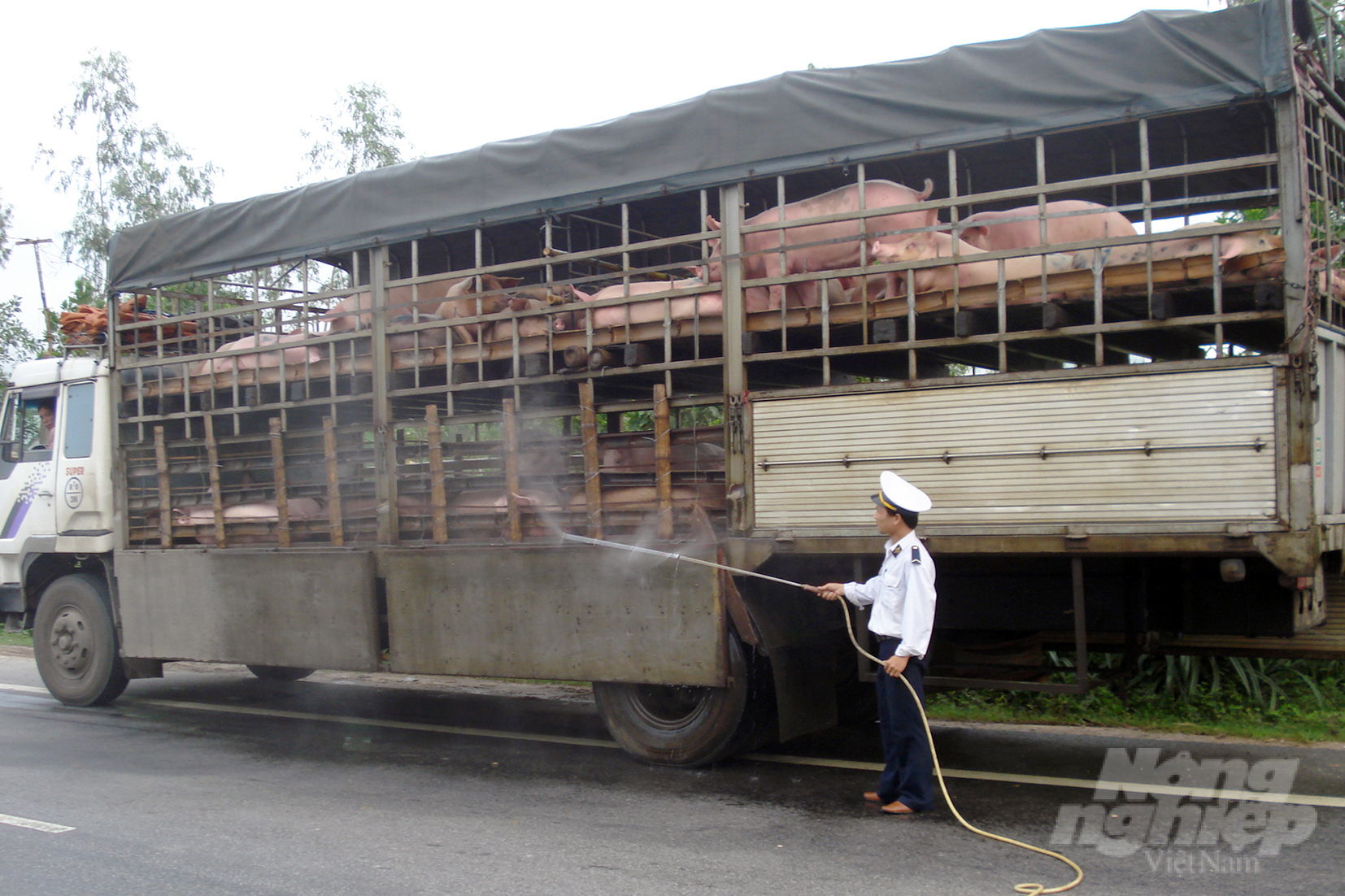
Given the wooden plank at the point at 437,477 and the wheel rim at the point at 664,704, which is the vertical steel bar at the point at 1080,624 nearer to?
the wheel rim at the point at 664,704

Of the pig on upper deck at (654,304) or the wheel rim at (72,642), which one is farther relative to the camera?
the wheel rim at (72,642)

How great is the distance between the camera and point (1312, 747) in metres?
6.21

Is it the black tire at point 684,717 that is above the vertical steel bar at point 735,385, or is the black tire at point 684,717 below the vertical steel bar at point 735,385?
below

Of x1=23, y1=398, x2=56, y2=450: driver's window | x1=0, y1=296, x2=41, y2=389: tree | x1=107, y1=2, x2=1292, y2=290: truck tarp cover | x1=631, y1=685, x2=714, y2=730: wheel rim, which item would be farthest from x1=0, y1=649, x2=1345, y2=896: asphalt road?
x1=0, y1=296, x2=41, y2=389: tree

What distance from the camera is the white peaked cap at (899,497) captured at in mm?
4844

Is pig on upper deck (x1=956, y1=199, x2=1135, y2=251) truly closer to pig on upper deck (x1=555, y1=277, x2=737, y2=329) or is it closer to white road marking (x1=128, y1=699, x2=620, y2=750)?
pig on upper deck (x1=555, y1=277, x2=737, y2=329)

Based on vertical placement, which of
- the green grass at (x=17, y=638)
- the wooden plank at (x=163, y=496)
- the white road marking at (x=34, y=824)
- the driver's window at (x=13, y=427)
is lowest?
the green grass at (x=17, y=638)

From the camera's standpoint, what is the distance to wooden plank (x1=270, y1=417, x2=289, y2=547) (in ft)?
24.5

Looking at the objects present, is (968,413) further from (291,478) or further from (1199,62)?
(291,478)

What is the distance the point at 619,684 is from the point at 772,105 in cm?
348

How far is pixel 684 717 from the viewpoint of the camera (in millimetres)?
6145

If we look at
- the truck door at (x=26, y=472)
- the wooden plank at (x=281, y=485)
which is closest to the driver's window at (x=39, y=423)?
the truck door at (x=26, y=472)

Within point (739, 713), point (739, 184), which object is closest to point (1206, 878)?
point (739, 713)

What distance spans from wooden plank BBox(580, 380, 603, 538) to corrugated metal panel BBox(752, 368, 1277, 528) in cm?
105
